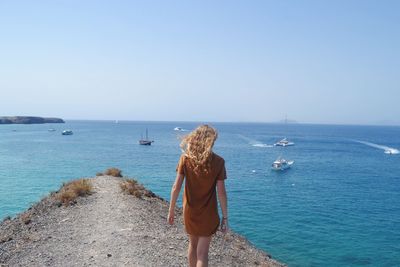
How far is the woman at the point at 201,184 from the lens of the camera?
549 centimetres

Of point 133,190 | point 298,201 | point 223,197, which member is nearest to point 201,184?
point 223,197

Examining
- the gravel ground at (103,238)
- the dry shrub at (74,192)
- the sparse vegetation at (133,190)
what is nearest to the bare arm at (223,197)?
the gravel ground at (103,238)

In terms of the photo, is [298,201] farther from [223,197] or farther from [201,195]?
[201,195]

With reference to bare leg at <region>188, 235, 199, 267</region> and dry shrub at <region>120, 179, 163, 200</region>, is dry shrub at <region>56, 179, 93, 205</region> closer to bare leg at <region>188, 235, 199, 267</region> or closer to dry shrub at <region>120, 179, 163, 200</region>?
dry shrub at <region>120, 179, 163, 200</region>

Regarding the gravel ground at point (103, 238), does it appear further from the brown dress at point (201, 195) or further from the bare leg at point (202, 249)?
the brown dress at point (201, 195)

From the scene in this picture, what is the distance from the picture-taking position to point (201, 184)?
5.55 metres

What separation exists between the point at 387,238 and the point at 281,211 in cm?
844

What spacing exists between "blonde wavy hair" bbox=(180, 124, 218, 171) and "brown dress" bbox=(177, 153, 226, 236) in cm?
7

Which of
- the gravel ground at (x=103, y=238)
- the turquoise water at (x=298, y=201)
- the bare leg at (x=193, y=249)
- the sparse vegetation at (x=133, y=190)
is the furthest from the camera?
the turquoise water at (x=298, y=201)

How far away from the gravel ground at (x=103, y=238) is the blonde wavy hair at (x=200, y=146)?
463 cm

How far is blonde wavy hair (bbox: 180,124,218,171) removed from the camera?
546cm

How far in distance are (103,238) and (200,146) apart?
6883 mm

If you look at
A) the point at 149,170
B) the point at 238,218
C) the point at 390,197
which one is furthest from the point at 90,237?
the point at 149,170

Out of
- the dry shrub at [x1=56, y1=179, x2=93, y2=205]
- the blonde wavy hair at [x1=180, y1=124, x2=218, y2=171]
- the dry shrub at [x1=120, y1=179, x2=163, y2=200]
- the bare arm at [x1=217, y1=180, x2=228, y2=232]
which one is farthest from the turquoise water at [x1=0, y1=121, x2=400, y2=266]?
the dry shrub at [x1=56, y1=179, x2=93, y2=205]
